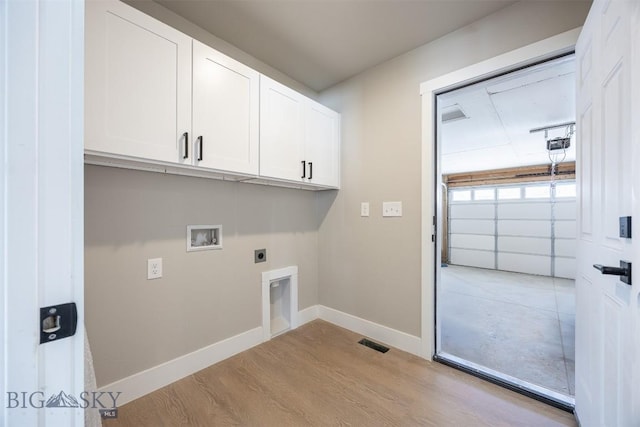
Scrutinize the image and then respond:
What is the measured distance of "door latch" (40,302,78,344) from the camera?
1.67 ft

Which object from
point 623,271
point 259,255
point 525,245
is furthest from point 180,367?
point 525,245

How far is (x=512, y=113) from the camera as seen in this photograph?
132 inches

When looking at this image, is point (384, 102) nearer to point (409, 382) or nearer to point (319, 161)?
point (319, 161)

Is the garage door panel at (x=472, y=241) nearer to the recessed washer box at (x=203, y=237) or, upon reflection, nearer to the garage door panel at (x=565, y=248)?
the garage door panel at (x=565, y=248)

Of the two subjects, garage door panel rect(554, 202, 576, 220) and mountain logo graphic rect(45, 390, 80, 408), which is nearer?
mountain logo graphic rect(45, 390, 80, 408)

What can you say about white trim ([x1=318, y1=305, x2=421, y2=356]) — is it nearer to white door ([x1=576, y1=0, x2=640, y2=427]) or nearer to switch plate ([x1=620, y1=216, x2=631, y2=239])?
white door ([x1=576, y1=0, x2=640, y2=427])

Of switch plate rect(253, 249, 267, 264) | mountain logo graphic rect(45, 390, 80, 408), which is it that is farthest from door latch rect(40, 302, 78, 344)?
switch plate rect(253, 249, 267, 264)

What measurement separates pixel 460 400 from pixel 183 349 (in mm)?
1900

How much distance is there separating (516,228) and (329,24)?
271 inches

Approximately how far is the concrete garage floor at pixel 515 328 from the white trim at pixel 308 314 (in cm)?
127

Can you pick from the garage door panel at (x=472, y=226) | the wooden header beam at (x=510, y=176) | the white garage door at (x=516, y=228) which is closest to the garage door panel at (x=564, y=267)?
the white garage door at (x=516, y=228)

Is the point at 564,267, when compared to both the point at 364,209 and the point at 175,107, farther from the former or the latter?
the point at 175,107

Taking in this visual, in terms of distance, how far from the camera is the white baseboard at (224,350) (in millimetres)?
1625

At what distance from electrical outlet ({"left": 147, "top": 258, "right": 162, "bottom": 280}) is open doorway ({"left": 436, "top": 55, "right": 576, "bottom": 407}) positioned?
213 cm
